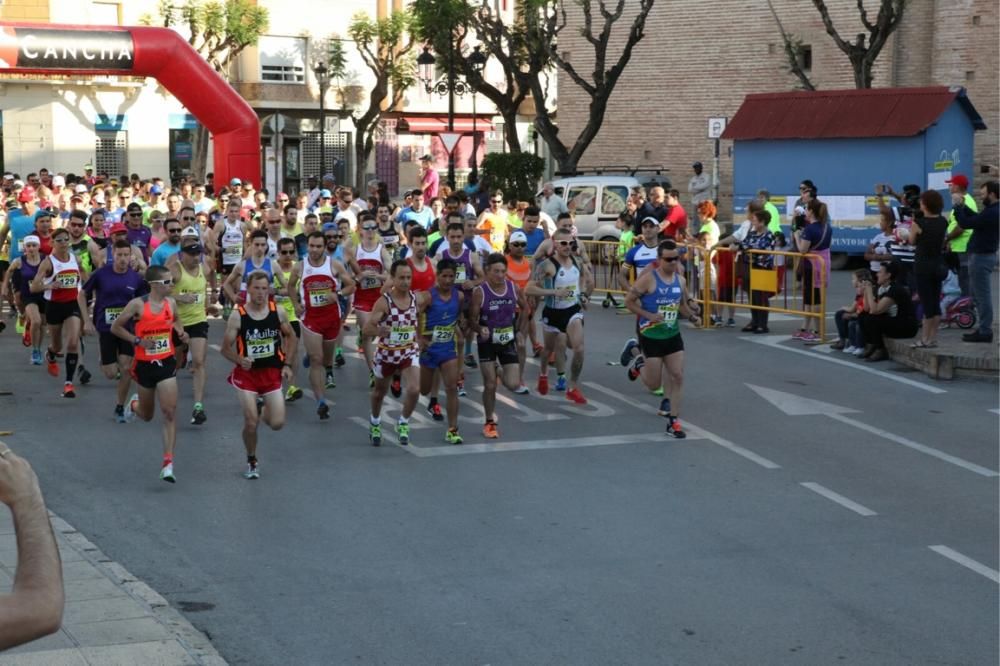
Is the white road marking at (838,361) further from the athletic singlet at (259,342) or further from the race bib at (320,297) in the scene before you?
the athletic singlet at (259,342)

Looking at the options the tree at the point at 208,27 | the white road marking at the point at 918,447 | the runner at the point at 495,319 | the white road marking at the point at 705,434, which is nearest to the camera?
the white road marking at the point at 918,447

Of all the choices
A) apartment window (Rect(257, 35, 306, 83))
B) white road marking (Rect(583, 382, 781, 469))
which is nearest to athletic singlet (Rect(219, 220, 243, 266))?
white road marking (Rect(583, 382, 781, 469))

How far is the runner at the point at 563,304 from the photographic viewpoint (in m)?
14.7

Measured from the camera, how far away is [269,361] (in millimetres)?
11367

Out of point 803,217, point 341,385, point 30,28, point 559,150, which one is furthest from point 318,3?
point 341,385

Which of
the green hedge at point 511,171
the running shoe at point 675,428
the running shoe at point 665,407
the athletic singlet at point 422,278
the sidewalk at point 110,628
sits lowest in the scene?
the sidewalk at point 110,628

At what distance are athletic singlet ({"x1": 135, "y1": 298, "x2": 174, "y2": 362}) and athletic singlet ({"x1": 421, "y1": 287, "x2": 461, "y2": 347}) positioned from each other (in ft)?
7.20

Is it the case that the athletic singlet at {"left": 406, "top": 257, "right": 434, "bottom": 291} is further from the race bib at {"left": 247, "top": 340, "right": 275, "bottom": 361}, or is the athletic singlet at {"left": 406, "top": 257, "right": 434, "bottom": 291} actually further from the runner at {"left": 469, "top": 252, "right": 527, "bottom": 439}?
the race bib at {"left": 247, "top": 340, "right": 275, "bottom": 361}

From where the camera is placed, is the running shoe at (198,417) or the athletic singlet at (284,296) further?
the athletic singlet at (284,296)

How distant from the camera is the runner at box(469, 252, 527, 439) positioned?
13117 millimetres

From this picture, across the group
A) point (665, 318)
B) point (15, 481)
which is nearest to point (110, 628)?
point (15, 481)

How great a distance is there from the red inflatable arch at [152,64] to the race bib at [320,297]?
53.5ft

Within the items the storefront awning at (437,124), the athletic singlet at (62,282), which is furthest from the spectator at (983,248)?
the storefront awning at (437,124)

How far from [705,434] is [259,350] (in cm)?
420
